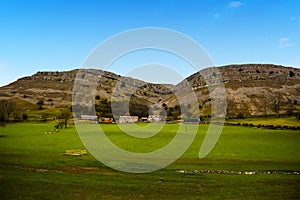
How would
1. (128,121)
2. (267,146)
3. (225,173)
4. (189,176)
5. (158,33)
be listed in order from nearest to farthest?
(189,176) → (225,173) → (158,33) → (267,146) → (128,121)

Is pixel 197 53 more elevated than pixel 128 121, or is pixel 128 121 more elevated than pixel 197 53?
pixel 197 53

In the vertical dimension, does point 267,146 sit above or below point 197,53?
below

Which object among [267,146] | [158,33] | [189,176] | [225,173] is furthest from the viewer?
[267,146]

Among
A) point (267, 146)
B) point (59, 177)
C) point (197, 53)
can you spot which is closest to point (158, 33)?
point (197, 53)

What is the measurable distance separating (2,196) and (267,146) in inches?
2494

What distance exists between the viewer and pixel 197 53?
1871 inches

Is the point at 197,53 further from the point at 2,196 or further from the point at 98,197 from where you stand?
the point at 2,196

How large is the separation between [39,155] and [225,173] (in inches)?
1283

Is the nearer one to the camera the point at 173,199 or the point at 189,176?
the point at 173,199

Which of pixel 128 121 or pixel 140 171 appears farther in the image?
pixel 128 121

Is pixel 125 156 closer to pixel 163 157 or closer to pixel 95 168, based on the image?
pixel 163 157

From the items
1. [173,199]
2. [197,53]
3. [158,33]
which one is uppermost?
[158,33]

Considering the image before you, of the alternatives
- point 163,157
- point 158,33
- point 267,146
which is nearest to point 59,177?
point 163,157

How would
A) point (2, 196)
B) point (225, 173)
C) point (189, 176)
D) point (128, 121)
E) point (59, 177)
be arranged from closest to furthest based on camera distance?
1. point (2, 196)
2. point (59, 177)
3. point (189, 176)
4. point (225, 173)
5. point (128, 121)
